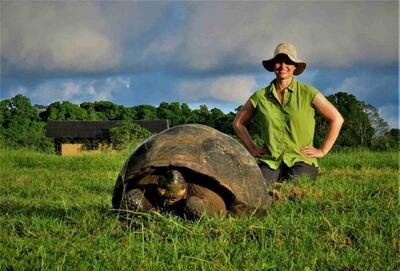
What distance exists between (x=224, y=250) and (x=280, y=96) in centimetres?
351

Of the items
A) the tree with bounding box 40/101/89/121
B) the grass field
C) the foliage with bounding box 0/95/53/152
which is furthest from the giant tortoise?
the tree with bounding box 40/101/89/121

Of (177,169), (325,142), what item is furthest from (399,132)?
(177,169)

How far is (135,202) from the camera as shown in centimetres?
405

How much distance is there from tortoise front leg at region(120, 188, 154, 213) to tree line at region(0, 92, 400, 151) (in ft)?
37.8

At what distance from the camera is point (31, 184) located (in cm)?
790

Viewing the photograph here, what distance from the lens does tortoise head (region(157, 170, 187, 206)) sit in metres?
3.82

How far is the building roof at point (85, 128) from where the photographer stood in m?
61.9

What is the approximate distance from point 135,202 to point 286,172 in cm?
297

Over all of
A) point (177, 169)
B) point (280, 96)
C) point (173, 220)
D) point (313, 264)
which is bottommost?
point (313, 264)

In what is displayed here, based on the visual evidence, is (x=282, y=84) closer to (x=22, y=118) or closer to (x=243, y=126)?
(x=243, y=126)

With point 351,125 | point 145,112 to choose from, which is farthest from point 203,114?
point 351,125

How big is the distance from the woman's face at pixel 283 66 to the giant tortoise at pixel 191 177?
7.52ft

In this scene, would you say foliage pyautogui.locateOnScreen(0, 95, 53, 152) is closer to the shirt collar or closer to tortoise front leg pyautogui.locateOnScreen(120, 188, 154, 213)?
the shirt collar

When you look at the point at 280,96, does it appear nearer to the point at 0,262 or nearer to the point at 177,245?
the point at 177,245
